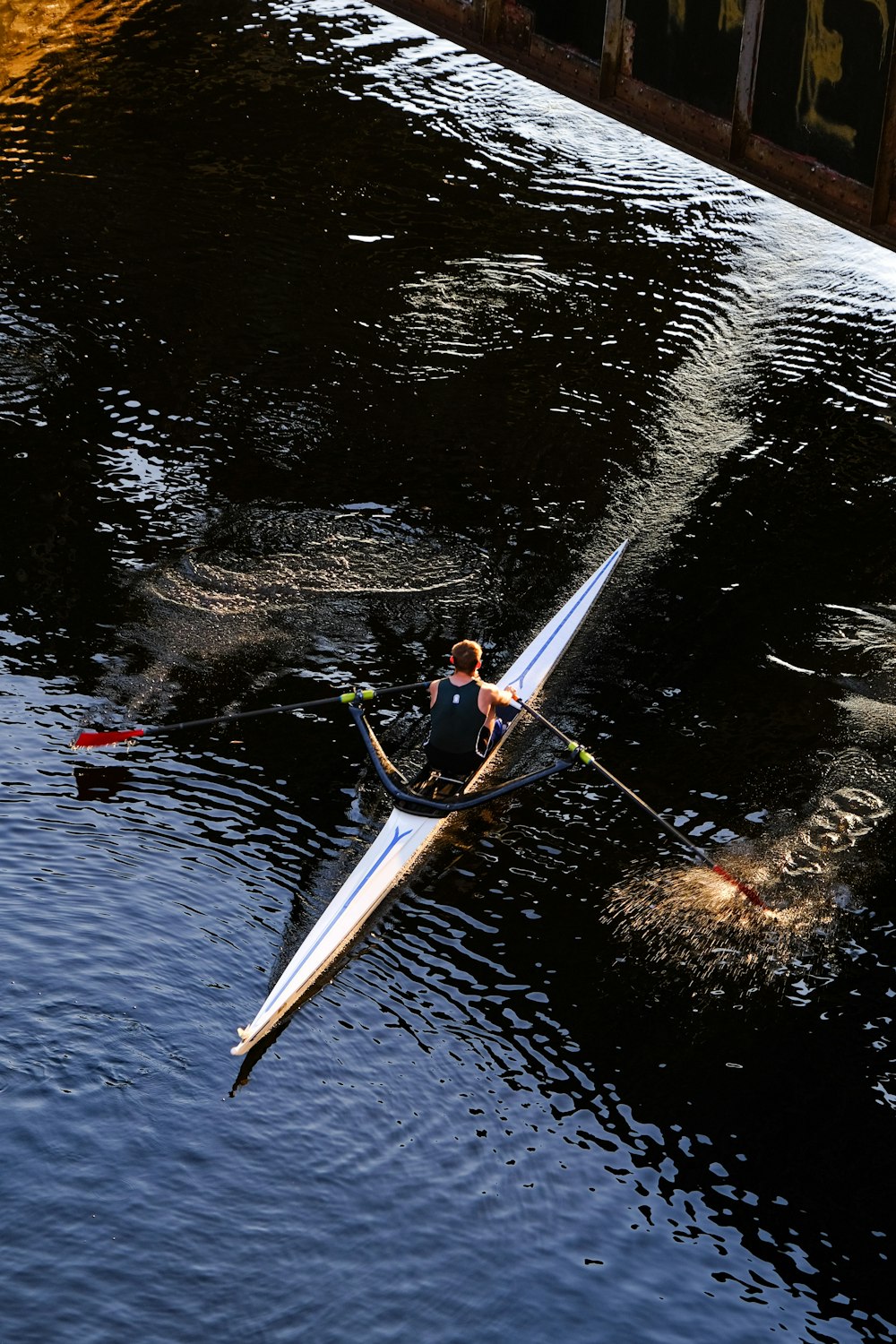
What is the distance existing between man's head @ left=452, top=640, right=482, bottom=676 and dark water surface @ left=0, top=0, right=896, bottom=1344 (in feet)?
4.23

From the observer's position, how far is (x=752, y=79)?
51.5 ft

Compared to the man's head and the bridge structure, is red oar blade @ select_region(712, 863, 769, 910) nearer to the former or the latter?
the man's head

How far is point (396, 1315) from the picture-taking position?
9266 millimetres

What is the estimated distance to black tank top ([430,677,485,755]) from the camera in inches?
501

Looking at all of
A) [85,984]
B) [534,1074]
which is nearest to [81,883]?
[85,984]

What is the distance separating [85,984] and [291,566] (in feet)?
19.5

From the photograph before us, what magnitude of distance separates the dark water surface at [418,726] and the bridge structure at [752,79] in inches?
137

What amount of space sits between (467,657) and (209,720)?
2.30 m

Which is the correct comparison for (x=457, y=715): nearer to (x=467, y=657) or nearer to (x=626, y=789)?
(x=467, y=657)

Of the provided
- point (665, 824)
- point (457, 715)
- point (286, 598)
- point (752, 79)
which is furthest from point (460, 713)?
point (752, 79)

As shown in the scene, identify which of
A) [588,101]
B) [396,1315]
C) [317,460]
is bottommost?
[396,1315]

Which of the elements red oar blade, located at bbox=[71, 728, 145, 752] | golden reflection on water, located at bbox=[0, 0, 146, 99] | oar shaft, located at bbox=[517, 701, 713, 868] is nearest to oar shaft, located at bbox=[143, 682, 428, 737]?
red oar blade, located at bbox=[71, 728, 145, 752]

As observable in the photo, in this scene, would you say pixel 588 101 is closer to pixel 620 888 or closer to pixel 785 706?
pixel 785 706

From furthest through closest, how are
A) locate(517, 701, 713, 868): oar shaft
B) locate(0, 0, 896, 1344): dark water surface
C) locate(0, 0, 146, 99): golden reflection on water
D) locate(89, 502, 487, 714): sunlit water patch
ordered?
locate(0, 0, 146, 99): golden reflection on water
locate(89, 502, 487, 714): sunlit water patch
locate(517, 701, 713, 868): oar shaft
locate(0, 0, 896, 1344): dark water surface
